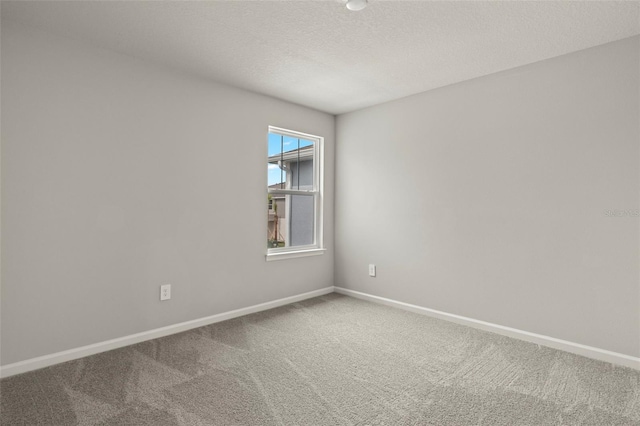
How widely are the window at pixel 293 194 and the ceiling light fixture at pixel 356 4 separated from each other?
1906mm

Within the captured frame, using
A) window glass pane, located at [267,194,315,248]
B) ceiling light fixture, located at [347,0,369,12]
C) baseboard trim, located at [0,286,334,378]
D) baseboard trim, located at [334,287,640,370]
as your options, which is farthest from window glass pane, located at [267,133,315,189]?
ceiling light fixture, located at [347,0,369,12]

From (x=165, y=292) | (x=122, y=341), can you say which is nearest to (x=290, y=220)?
(x=165, y=292)

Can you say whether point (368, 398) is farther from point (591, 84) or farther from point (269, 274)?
point (591, 84)

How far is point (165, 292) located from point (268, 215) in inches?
52.4

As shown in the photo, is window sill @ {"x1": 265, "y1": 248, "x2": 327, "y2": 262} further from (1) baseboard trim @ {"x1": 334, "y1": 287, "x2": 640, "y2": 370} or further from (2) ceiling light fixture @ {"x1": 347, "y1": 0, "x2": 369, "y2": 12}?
(2) ceiling light fixture @ {"x1": 347, "y1": 0, "x2": 369, "y2": 12}

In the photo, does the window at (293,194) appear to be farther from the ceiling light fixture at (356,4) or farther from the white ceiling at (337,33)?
the ceiling light fixture at (356,4)

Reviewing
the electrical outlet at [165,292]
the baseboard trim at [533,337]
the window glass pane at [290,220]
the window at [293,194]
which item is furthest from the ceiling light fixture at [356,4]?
the baseboard trim at [533,337]

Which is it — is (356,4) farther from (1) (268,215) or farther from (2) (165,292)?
(2) (165,292)

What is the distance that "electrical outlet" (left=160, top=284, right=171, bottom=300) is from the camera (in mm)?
2984

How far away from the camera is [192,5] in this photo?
212 centimetres

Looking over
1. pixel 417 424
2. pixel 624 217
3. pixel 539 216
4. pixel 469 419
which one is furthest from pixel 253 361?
pixel 624 217

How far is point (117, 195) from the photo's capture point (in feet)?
8.93

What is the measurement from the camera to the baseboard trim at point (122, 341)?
2.31m

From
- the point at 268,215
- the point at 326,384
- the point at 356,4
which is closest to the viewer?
the point at 356,4
